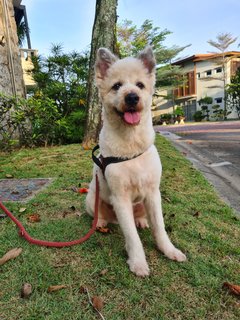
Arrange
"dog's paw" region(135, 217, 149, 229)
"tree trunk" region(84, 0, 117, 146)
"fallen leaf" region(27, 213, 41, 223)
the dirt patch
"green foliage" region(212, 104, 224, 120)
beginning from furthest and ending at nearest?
"green foliage" region(212, 104, 224, 120)
"tree trunk" region(84, 0, 117, 146)
the dirt patch
"fallen leaf" region(27, 213, 41, 223)
"dog's paw" region(135, 217, 149, 229)

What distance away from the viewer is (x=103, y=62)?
248 centimetres

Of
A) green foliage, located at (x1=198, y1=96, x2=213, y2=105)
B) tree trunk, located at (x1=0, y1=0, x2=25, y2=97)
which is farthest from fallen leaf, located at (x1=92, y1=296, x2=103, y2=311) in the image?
green foliage, located at (x1=198, y1=96, x2=213, y2=105)

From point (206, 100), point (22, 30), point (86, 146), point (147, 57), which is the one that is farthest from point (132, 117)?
point (206, 100)

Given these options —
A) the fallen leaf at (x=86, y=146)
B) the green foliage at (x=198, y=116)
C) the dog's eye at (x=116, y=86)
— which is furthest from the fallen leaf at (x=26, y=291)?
the green foliage at (x=198, y=116)

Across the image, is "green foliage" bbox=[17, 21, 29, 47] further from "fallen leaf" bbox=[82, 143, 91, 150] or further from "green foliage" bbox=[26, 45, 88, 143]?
"fallen leaf" bbox=[82, 143, 91, 150]

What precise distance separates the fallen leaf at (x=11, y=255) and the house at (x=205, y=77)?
38159mm

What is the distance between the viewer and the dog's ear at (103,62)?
8.07 feet

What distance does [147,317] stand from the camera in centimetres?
171

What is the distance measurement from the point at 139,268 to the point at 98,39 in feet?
19.9

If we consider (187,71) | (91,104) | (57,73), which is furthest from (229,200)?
(187,71)

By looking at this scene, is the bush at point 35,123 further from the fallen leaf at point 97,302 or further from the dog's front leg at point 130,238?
the fallen leaf at point 97,302

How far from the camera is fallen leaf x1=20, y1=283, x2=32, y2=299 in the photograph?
1898 mm

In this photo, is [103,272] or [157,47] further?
[157,47]

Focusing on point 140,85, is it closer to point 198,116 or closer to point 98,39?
point 98,39
